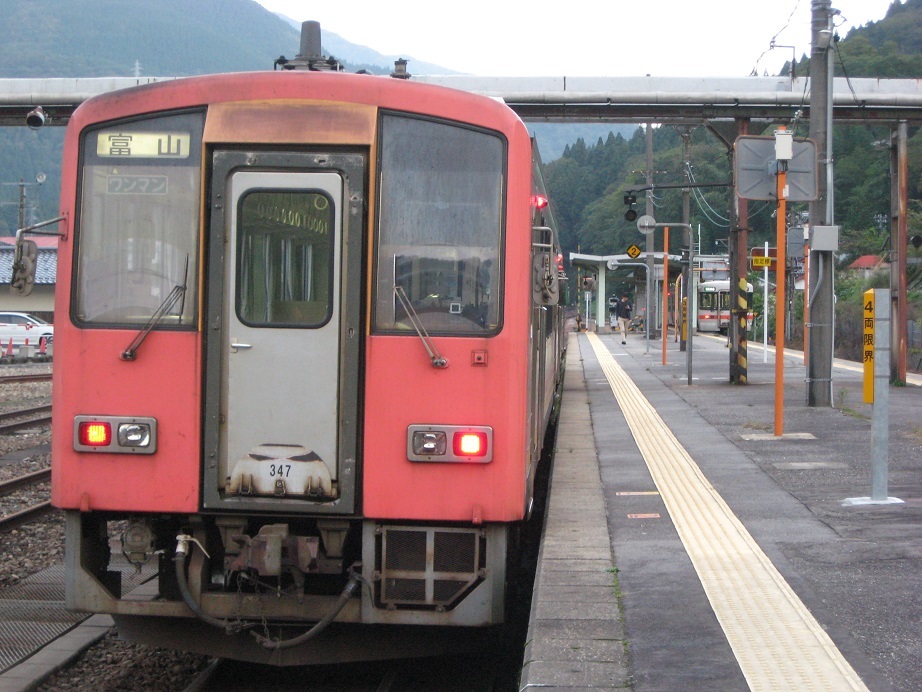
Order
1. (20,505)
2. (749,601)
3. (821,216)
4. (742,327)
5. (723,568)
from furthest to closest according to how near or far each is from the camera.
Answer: (742,327), (821,216), (20,505), (723,568), (749,601)

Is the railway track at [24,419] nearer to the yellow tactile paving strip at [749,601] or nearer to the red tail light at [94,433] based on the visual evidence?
the yellow tactile paving strip at [749,601]

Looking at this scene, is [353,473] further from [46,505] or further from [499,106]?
[46,505]

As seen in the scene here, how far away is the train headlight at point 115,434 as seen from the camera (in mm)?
5223

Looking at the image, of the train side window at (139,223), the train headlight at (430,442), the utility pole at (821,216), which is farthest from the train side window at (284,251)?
the utility pole at (821,216)

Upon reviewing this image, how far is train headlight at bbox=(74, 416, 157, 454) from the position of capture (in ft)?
17.1

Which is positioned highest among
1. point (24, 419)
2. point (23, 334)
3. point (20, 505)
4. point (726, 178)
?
point (726, 178)

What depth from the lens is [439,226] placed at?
17.3ft

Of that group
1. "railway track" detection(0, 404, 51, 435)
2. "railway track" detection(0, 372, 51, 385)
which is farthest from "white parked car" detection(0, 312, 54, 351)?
"railway track" detection(0, 404, 51, 435)

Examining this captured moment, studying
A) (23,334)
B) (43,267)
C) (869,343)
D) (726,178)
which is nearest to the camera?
(869,343)

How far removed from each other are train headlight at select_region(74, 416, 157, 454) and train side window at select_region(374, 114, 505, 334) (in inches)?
45.4

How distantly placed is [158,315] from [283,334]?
0.60 metres

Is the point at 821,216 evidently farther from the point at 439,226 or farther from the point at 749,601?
the point at 439,226

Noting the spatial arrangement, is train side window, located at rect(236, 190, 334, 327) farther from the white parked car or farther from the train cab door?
the white parked car

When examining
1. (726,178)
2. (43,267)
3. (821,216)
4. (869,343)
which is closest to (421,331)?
(869,343)
